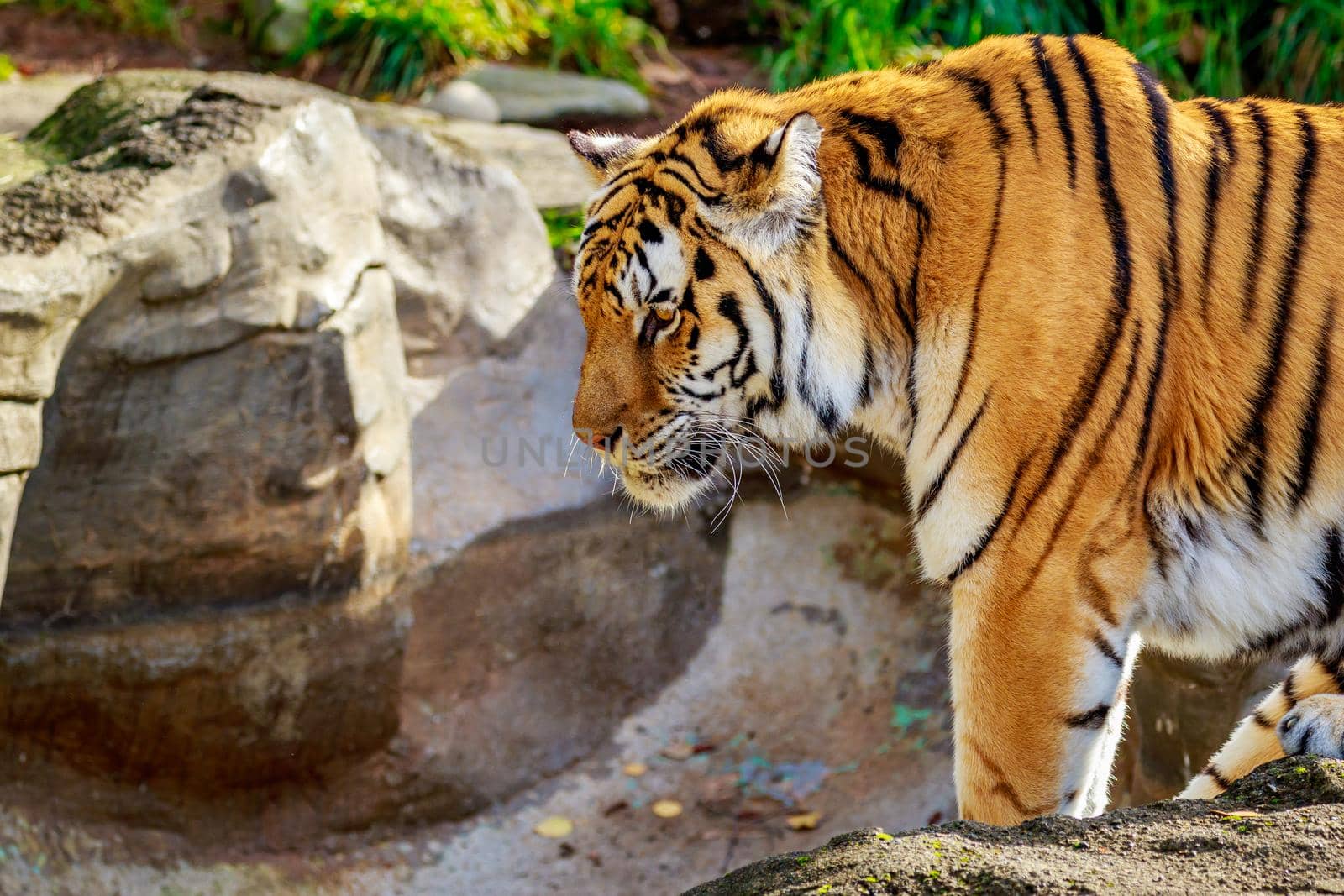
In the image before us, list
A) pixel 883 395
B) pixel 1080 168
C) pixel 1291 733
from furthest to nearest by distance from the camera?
pixel 883 395 < pixel 1080 168 < pixel 1291 733

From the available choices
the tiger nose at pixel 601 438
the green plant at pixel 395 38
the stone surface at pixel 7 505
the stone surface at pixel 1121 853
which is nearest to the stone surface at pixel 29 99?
the green plant at pixel 395 38

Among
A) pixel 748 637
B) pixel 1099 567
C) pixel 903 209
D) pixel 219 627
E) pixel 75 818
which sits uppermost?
pixel 903 209

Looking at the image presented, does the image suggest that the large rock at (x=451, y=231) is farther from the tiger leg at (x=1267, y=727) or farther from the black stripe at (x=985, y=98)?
the tiger leg at (x=1267, y=727)

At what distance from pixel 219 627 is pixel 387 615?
506 millimetres

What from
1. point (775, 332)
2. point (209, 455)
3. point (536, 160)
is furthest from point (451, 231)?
point (775, 332)

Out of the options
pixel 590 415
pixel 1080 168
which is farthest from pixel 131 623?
pixel 1080 168

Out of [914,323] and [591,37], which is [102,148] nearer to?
[914,323]

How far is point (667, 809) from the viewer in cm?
414

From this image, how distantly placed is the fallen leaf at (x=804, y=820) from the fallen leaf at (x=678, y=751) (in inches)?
16.0

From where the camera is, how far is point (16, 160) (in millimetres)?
3814

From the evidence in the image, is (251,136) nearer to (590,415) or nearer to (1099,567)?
(590,415)

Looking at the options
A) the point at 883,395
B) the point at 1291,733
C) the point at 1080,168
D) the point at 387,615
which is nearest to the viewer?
the point at 1291,733

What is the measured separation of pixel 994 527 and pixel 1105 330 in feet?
1.32

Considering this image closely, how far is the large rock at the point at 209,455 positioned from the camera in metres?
3.44
